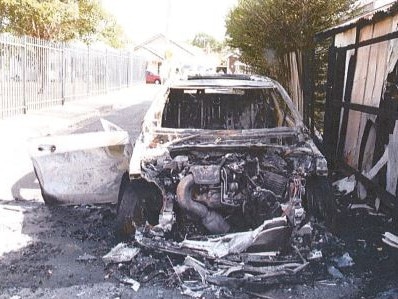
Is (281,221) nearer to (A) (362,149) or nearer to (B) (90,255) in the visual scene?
(B) (90,255)

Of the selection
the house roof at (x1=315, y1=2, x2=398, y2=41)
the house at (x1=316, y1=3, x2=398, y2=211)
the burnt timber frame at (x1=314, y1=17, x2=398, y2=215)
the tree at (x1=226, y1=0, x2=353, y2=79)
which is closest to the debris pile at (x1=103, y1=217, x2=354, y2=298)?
the house at (x1=316, y1=3, x2=398, y2=211)

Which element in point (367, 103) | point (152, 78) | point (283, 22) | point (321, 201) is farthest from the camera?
point (152, 78)

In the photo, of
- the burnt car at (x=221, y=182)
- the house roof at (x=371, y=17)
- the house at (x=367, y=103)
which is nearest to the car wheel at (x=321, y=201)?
the burnt car at (x=221, y=182)

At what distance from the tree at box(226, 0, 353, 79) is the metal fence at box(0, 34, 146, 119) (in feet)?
21.5

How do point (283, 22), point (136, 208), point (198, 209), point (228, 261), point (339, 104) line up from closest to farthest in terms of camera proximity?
1. point (228, 261)
2. point (198, 209)
3. point (136, 208)
4. point (339, 104)
5. point (283, 22)

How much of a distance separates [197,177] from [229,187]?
0.31 m

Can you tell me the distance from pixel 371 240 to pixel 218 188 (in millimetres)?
1721

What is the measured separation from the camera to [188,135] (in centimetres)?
522

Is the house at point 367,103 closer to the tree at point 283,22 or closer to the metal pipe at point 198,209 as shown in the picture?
the metal pipe at point 198,209

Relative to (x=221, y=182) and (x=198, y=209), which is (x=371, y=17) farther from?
(x=198, y=209)

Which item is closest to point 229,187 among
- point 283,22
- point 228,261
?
point 228,261

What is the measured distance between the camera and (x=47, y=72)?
17703 millimetres

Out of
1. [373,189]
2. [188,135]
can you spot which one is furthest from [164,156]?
[373,189]

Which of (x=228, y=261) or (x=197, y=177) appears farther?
(x=197, y=177)
